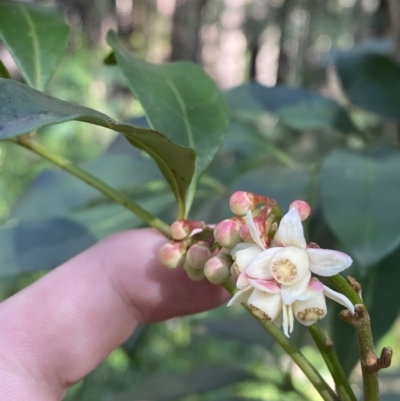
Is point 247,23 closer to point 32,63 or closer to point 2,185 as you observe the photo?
point 2,185

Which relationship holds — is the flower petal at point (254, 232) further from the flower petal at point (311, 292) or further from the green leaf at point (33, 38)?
the green leaf at point (33, 38)

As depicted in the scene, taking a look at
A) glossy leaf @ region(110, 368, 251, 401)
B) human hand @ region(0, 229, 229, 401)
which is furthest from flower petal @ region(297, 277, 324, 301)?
glossy leaf @ region(110, 368, 251, 401)

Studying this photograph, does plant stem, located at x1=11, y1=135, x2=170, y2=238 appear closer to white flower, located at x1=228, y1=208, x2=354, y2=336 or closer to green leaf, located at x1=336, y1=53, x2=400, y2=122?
white flower, located at x1=228, y1=208, x2=354, y2=336

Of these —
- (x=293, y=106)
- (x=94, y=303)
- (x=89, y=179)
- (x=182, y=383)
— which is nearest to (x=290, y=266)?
(x=89, y=179)

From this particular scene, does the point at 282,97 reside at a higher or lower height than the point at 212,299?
higher

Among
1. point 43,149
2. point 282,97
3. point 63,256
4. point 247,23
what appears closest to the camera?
point 43,149

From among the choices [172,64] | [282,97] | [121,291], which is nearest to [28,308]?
[121,291]
